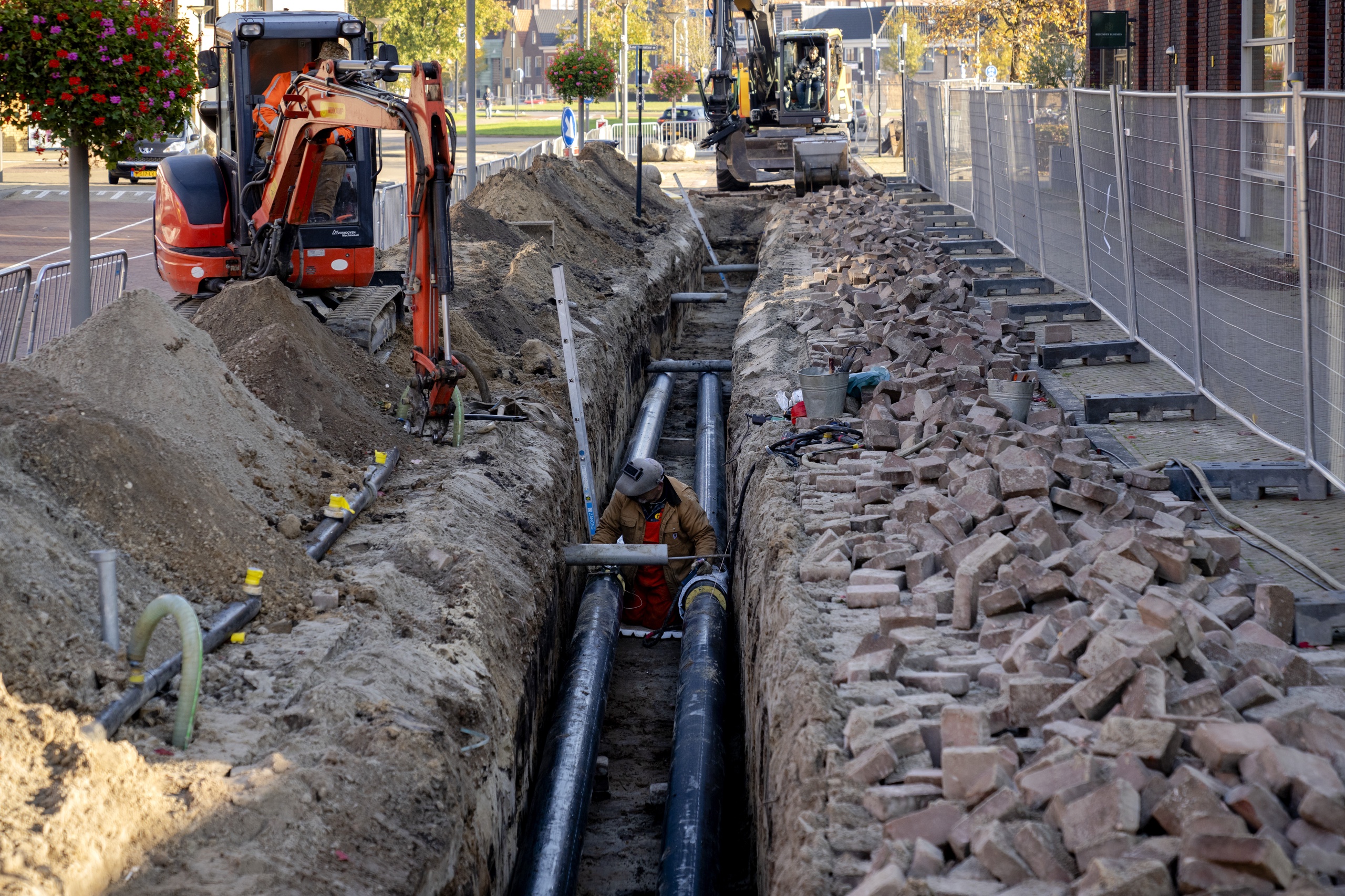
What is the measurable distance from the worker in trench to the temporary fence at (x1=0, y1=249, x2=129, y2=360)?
12.1 ft

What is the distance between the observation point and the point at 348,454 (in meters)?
8.46

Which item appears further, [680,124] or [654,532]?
[680,124]

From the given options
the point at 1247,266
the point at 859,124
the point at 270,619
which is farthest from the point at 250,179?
the point at 859,124

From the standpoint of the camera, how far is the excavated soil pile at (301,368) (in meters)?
8.49

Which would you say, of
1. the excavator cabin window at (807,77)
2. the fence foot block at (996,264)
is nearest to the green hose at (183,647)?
the fence foot block at (996,264)

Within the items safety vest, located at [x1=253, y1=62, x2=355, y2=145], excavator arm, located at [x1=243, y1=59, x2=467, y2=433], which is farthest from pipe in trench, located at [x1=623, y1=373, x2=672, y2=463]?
safety vest, located at [x1=253, y1=62, x2=355, y2=145]

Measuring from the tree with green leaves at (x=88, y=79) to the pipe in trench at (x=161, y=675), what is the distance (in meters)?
4.75

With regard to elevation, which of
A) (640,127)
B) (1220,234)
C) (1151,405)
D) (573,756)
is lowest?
(573,756)

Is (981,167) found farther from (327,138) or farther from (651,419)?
(327,138)

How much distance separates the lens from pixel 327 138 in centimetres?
908

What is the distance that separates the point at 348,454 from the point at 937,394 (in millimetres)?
3840

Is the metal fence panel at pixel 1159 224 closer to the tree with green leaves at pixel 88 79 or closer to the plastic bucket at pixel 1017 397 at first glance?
the plastic bucket at pixel 1017 397

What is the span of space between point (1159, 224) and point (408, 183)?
5.03 metres

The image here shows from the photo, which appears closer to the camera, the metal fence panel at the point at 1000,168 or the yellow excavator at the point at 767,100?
the metal fence panel at the point at 1000,168
